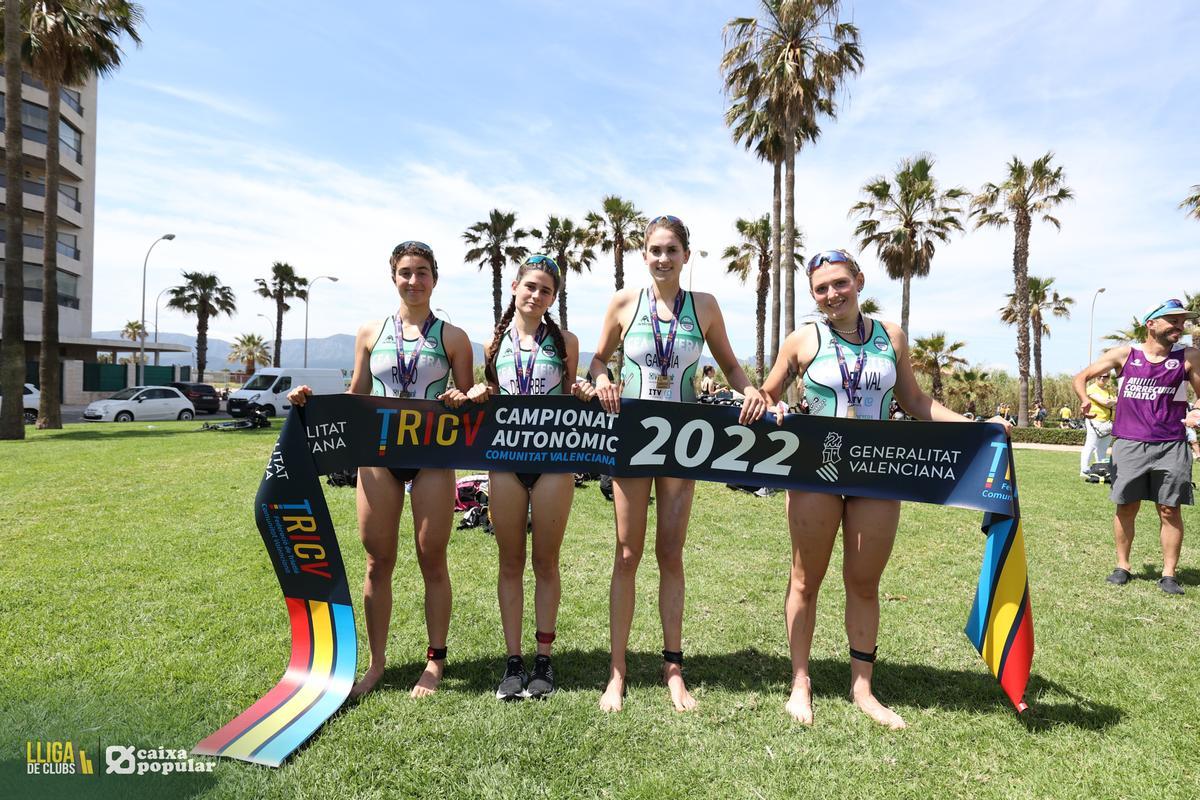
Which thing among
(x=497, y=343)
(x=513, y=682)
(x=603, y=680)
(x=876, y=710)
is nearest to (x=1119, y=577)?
(x=876, y=710)

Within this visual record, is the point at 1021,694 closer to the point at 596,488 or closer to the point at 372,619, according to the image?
the point at 372,619

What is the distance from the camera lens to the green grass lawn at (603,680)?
2.61 m

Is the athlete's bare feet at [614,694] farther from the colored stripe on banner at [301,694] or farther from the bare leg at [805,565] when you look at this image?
the colored stripe on banner at [301,694]

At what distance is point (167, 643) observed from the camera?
153 inches

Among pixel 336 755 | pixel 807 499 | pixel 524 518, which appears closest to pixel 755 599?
pixel 807 499

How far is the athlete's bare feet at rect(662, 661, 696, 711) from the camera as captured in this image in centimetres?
322

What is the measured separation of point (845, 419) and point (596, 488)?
274 inches

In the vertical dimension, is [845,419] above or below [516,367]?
below

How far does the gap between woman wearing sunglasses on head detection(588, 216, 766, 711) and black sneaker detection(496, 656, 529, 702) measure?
46 centimetres

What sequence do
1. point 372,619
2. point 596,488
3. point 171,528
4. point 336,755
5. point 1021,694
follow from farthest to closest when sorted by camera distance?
point 596,488, point 171,528, point 372,619, point 1021,694, point 336,755

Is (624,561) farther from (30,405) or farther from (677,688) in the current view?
(30,405)

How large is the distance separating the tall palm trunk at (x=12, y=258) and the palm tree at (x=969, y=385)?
131 ft

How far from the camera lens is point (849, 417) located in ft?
10.7

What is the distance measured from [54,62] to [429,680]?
23.2 m
